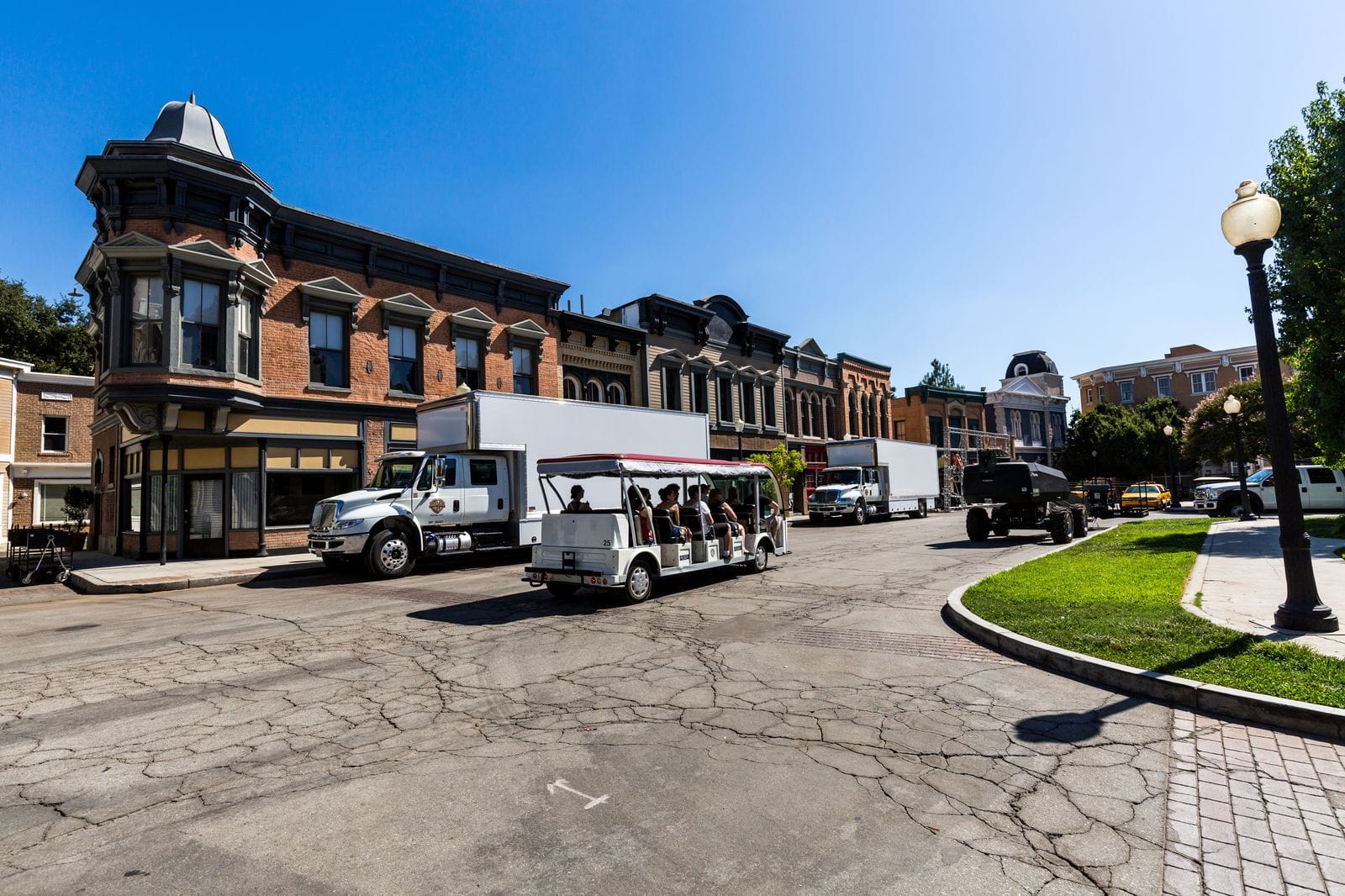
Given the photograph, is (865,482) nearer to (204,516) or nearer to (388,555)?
(388,555)

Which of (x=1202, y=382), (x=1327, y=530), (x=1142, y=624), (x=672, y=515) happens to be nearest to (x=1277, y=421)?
(x=1142, y=624)

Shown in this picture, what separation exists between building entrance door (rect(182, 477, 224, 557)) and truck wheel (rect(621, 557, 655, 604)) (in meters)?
14.2

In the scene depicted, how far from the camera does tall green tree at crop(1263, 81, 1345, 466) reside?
15164mm

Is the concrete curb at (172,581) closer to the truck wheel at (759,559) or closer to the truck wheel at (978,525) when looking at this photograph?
the truck wheel at (759,559)

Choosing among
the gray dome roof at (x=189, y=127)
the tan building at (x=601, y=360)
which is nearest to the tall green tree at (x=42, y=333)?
the gray dome roof at (x=189, y=127)

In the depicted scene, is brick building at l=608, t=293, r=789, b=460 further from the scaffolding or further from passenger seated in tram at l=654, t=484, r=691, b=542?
passenger seated in tram at l=654, t=484, r=691, b=542

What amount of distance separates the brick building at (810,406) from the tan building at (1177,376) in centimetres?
3241

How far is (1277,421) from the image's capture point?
23.5 ft

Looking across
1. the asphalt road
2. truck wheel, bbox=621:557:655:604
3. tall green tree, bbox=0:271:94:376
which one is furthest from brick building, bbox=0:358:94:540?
truck wheel, bbox=621:557:655:604

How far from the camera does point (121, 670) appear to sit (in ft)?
23.3

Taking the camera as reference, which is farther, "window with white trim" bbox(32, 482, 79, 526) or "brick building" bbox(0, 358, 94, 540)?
"window with white trim" bbox(32, 482, 79, 526)

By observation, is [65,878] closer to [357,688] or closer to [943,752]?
[357,688]

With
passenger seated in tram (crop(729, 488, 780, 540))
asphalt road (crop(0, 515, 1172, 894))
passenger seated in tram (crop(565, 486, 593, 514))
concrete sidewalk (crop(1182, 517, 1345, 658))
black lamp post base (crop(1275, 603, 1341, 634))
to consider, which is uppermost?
passenger seated in tram (crop(565, 486, 593, 514))

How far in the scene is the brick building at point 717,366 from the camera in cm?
3175
